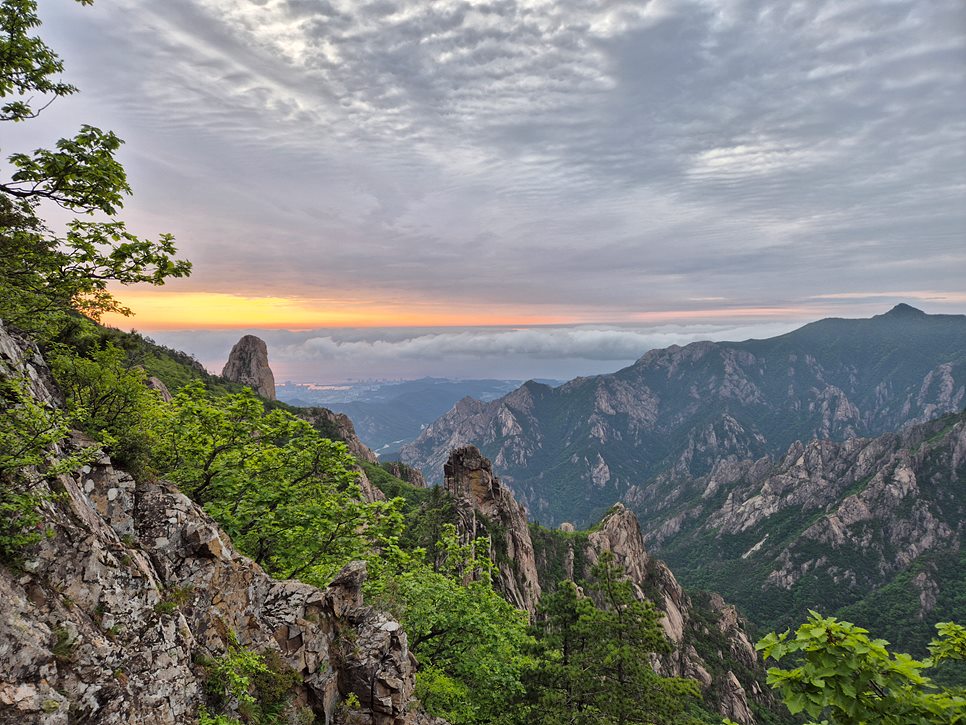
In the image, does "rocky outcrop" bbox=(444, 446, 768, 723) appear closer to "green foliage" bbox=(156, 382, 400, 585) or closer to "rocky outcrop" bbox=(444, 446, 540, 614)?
"rocky outcrop" bbox=(444, 446, 540, 614)

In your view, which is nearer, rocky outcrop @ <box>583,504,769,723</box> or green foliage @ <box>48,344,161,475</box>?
green foliage @ <box>48,344,161,475</box>

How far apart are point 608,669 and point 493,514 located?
80.2 meters

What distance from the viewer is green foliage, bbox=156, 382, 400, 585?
712 inches

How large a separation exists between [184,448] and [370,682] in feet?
35.6

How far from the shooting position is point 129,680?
10.1m

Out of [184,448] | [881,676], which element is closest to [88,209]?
[184,448]

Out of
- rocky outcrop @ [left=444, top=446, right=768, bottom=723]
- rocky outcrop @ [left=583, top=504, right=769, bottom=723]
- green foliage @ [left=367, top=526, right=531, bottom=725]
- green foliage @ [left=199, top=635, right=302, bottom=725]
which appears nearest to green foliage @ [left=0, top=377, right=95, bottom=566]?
green foliage @ [left=199, top=635, right=302, bottom=725]

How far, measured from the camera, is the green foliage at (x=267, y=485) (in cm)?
→ 1809

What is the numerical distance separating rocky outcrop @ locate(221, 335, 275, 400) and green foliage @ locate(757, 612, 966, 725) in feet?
650

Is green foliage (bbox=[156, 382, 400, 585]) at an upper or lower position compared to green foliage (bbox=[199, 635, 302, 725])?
upper

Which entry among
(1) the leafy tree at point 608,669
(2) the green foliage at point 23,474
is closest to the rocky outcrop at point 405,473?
(1) the leafy tree at point 608,669

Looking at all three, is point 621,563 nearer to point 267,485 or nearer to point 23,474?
point 267,485

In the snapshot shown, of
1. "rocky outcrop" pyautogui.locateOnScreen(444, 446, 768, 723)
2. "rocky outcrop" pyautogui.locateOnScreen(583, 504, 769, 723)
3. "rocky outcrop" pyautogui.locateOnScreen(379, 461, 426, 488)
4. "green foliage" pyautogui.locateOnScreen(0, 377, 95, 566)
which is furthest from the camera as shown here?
"rocky outcrop" pyautogui.locateOnScreen(379, 461, 426, 488)

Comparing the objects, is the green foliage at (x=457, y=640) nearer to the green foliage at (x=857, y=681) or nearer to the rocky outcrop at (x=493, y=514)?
the green foliage at (x=857, y=681)
